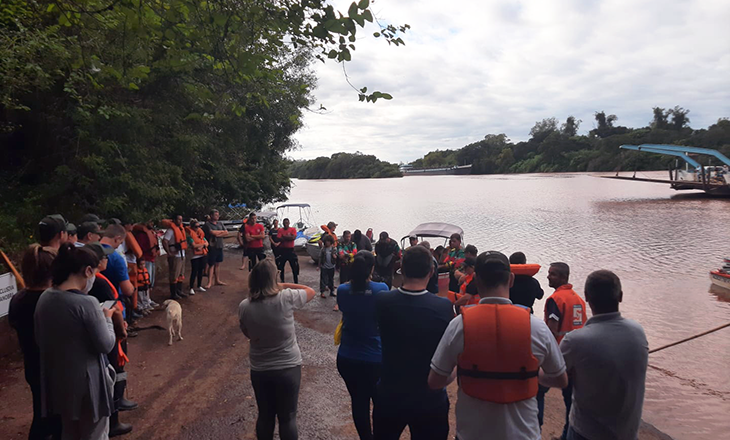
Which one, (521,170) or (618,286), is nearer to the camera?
(618,286)

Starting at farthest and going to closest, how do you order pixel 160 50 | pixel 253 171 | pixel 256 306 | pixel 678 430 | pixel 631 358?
pixel 253 171 < pixel 160 50 < pixel 678 430 < pixel 256 306 < pixel 631 358

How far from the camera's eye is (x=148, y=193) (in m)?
9.12

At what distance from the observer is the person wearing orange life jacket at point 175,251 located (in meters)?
8.66

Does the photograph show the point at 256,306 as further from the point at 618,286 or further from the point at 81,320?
the point at 618,286

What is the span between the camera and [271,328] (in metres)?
3.08

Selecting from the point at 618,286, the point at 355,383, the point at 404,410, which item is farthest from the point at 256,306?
the point at 618,286

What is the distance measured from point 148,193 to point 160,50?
343cm

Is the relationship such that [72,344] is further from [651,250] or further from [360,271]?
[651,250]

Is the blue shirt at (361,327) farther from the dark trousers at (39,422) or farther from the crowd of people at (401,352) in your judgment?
the dark trousers at (39,422)

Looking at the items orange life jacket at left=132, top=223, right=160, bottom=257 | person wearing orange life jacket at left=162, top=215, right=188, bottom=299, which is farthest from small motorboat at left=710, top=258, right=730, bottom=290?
orange life jacket at left=132, top=223, right=160, bottom=257

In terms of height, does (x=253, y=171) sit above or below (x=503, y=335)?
above

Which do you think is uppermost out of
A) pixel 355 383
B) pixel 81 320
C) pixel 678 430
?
pixel 81 320

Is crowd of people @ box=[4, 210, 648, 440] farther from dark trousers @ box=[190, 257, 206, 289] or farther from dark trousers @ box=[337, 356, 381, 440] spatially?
dark trousers @ box=[190, 257, 206, 289]

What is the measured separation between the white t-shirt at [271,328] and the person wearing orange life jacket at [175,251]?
6254mm
